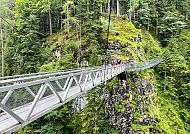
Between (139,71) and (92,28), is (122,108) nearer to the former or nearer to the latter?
(139,71)

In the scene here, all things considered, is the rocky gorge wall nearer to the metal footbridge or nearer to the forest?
the forest

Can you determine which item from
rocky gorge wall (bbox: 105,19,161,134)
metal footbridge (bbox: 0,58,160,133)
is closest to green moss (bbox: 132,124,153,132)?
rocky gorge wall (bbox: 105,19,161,134)

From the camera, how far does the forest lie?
15.2 metres

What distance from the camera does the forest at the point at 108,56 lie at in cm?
1523

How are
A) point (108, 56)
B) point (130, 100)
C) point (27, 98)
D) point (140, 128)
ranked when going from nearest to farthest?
point (27, 98) < point (140, 128) < point (130, 100) < point (108, 56)

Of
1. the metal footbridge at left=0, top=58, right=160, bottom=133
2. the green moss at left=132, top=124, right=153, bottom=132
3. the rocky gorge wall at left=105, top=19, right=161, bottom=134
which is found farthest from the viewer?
the rocky gorge wall at left=105, top=19, right=161, bottom=134

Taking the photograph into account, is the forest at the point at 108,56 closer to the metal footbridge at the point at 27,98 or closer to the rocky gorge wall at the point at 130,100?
the rocky gorge wall at the point at 130,100

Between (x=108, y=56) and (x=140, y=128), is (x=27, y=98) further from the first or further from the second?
(x=108, y=56)

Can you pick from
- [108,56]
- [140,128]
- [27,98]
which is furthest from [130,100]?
[27,98]

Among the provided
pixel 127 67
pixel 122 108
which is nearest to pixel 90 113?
pixel 122 108

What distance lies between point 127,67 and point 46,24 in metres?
14.4

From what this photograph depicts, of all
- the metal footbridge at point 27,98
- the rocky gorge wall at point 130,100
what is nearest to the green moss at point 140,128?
the rocky gorge wall at point 130,100

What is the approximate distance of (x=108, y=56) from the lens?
1758 cm

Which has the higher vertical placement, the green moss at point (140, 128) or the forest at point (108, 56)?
the forest at point (108, 56)
